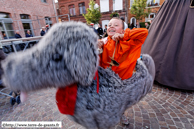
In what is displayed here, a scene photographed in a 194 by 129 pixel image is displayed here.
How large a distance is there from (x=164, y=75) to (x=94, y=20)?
1909 centimetres

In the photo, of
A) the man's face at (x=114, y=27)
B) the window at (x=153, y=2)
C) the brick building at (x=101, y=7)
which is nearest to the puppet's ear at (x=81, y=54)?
the man's face at (x=114, y=27)

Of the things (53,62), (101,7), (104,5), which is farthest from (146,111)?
(101,7)

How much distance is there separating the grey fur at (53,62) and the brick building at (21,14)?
10.2 meters

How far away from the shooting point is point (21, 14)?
11.5 metres

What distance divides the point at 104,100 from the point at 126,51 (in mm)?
723

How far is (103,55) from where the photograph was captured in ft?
4.88

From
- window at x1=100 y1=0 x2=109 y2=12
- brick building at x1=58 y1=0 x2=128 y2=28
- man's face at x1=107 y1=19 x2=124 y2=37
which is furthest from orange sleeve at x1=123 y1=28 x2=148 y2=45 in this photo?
window at x1=100 y1=0 x2=109 y2=12

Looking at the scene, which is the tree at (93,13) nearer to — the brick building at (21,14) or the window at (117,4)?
the window at (117,4)

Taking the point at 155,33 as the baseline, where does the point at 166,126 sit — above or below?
below

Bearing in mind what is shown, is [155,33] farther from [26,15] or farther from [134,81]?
[26,15]

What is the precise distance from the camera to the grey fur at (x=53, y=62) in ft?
2.61

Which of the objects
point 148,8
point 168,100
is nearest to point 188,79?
point 168,100

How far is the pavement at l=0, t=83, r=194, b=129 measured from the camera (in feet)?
7.02

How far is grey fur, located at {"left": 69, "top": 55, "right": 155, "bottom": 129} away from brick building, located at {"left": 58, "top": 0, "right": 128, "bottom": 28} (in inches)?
808
